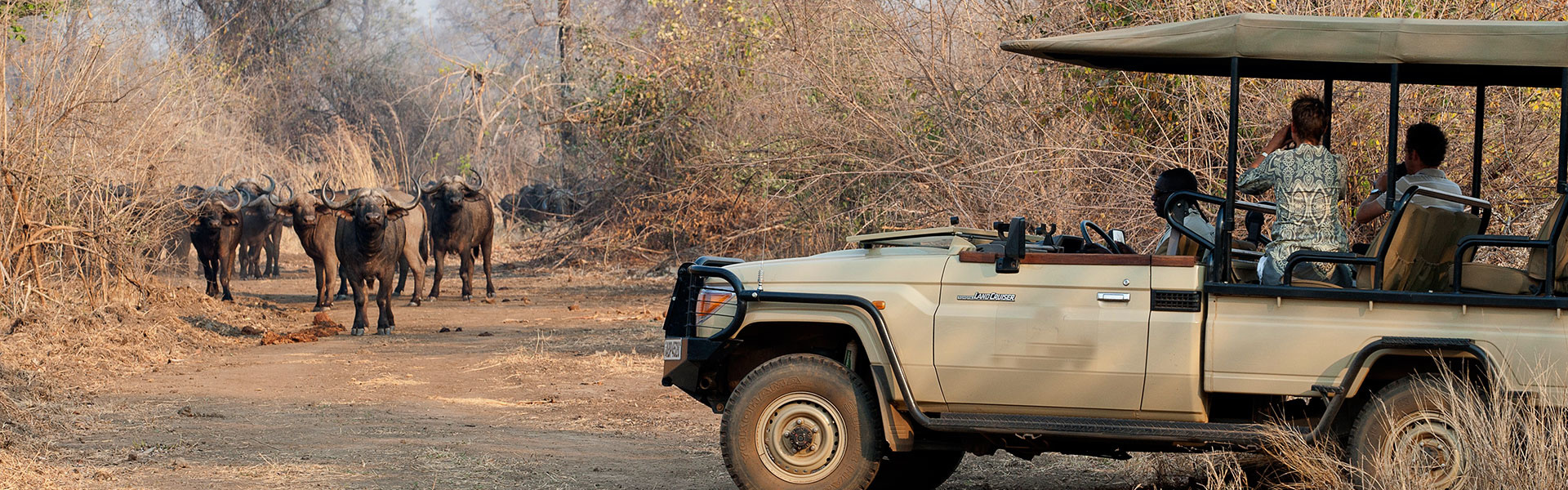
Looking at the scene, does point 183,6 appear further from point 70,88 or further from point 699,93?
point 70,88

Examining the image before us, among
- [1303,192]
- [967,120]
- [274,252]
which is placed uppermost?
[967,120]

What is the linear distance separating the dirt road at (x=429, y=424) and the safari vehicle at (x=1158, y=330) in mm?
1183

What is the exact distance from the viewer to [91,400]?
31.0 feet

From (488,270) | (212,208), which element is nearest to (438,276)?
(488,270)

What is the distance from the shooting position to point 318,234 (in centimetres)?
1772

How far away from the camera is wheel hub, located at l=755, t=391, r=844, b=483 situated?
224 inches

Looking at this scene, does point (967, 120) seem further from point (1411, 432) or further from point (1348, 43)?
point (1411, 432)

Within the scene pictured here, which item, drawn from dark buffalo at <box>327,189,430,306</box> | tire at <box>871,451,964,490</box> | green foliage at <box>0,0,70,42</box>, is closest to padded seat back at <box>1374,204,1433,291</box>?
tire at <box>871,451,964,490</box>

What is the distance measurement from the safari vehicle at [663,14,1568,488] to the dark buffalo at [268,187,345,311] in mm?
12856

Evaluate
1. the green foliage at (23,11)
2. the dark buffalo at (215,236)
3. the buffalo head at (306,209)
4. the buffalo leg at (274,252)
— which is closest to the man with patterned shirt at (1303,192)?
Answer: the green foliage at (23,11)

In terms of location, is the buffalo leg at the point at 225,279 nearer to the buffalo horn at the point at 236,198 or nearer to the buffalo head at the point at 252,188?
the buffalo horn at the point at 236,198

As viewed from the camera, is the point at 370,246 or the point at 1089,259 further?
the point at 370,246

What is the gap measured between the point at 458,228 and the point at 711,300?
1426 cm

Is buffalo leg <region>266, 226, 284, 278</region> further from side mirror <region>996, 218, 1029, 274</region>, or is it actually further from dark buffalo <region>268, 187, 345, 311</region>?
side mirror <region>996, 218, 1029, 274</region>
